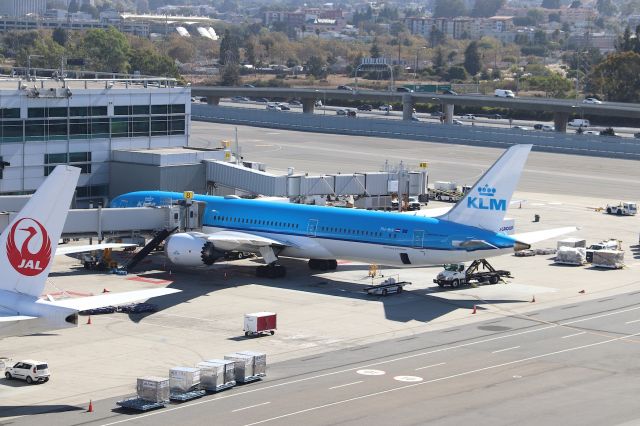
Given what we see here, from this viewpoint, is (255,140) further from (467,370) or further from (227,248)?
(467,370)

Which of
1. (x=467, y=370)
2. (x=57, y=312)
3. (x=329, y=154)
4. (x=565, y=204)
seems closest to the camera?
(x=57, y=312)

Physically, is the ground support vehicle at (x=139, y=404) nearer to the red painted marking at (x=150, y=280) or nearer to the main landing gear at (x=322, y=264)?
the red painted marking at (x=150, y=280)

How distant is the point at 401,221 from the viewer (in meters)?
72.7

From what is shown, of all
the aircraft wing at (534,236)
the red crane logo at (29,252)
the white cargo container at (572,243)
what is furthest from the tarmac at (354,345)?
the red crane logo at (29,252)

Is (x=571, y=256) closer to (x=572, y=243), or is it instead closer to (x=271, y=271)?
(x=572, y=243)

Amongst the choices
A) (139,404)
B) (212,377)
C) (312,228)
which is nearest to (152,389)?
(139,404)

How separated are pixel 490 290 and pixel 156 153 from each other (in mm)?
32226

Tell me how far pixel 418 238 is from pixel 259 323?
1494 centimetres

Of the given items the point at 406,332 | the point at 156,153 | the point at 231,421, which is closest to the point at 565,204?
the point at 156,153

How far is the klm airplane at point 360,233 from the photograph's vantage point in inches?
2756

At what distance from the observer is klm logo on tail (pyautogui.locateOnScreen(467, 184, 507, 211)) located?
70.0 m

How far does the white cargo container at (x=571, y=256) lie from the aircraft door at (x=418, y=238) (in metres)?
16.8

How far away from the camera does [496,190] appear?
2753 inches

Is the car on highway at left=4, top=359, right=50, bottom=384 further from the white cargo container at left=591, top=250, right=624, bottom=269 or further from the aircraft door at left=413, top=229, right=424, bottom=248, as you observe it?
the white cargo container at left=591, top=250, right=624, bottom=269
